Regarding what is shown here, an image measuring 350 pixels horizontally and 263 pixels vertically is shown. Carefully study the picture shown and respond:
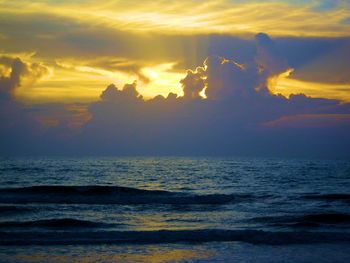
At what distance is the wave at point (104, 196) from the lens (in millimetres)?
43625

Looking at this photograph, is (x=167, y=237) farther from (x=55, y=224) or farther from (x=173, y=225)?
(x=55, y=224)

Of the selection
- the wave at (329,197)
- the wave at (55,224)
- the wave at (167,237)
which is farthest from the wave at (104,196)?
the wave at (167,237)

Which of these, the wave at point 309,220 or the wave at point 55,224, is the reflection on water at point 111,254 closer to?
the wave at point 55,224

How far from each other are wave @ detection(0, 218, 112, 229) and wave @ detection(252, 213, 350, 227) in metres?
10.5

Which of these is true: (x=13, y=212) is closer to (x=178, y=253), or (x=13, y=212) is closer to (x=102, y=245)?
(x=102, y=245)

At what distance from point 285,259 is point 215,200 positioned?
947 inches

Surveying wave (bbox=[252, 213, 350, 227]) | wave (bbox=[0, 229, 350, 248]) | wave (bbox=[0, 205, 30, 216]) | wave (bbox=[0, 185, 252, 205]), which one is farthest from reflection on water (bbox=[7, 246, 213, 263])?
wave (bbox=[0, 185, 252, 205])

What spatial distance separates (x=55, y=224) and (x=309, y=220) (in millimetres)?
16196

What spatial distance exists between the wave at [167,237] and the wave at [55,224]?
2.58 metres

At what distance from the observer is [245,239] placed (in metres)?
25.3

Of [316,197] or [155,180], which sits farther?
[155,180]

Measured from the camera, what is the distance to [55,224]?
29656 millimetres

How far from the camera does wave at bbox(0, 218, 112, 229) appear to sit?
2912 centimetres

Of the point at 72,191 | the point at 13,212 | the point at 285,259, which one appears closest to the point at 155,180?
the point at 72,191
